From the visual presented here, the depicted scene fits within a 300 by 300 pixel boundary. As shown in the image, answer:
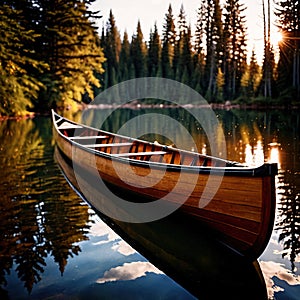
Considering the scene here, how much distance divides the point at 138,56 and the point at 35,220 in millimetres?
73377

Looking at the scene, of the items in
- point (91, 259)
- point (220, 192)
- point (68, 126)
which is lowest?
point (91, 259)

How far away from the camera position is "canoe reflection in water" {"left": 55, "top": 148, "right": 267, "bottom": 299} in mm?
4199

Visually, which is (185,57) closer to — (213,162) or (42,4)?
(42,4)

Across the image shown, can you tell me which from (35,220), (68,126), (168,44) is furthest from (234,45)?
(35,220)

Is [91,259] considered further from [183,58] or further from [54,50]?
[183,58]

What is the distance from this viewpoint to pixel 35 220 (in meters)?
6.56

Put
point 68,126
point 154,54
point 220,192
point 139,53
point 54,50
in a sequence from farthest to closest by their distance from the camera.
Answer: point 139,53 < point 154,54 < point 54,50 < point 68,126 < point 220,192

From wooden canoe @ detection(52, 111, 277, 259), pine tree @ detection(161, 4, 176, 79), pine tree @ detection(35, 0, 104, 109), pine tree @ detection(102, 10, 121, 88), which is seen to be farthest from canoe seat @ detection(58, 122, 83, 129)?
pine tree @ detection(102, 10, 121, 88)

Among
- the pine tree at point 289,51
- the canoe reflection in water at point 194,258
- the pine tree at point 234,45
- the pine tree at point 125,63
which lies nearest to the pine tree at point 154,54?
the pine tree at point 125,63

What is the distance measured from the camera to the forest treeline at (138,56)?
2950cm

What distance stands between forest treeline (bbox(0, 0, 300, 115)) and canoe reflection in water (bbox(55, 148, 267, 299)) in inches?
894

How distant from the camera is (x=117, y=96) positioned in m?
75.1

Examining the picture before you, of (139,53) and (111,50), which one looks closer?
(139,53)

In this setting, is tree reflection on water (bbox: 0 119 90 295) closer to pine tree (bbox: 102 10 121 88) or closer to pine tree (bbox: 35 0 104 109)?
pine tree (bbox: 35 0 104 109)
